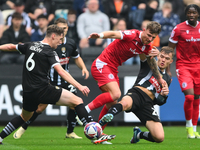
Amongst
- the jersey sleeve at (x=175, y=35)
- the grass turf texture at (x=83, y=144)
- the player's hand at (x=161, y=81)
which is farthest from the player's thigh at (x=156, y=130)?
the jersey sleeve at (x=175, y=35)

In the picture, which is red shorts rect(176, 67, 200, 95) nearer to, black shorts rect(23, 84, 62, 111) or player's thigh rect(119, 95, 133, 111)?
player's thigh rect(119, 95, 133, 111)

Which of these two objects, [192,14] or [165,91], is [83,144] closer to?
[165,91]

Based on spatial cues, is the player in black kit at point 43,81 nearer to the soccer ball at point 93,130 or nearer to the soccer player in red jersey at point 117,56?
the soccer ball at point 93,130

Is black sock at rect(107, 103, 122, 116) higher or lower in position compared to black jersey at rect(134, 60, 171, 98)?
lower

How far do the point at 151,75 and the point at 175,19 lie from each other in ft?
21.0

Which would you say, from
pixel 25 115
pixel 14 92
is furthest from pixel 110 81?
pixel 14 92

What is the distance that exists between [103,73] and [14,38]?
532 centimetres

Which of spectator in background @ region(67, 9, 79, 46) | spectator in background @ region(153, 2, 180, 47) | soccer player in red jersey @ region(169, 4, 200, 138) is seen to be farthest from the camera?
spectator in background @ region(153, 2, 180, 47)

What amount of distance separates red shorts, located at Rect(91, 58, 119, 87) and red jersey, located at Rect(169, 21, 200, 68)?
74.1 inches

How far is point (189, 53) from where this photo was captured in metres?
7.67

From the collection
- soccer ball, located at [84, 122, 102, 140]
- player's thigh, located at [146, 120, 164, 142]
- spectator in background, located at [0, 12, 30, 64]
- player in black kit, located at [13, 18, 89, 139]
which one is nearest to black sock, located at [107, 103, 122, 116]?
soccer ball, located at [84, 122, 102, 140]

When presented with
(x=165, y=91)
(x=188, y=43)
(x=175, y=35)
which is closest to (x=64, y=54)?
(x=175, y=35)

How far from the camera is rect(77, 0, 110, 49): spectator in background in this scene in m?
11.6

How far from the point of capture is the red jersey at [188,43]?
7.63m
